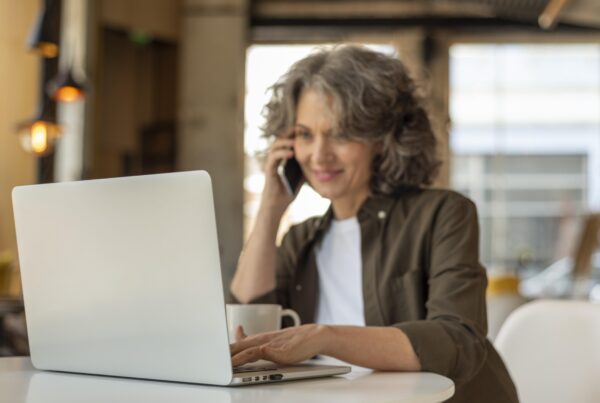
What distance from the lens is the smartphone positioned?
231cm

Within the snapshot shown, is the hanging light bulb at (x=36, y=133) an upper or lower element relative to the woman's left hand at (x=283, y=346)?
upper

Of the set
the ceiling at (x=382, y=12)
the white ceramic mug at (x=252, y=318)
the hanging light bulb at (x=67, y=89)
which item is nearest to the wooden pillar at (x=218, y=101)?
the ceiling at (x=382, y=12)

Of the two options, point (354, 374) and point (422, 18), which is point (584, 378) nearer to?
point (354, 374)

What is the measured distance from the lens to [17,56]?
6.43 metres

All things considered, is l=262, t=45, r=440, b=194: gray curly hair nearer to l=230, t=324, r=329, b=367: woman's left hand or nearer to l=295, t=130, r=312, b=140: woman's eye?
l=295, t=130, r=312, b=140: woman's eye

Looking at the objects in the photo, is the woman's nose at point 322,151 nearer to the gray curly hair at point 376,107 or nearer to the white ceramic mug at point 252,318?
the gray curly hair at point 376,107

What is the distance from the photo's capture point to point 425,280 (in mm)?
2074

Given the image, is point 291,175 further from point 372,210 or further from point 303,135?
point 372,210

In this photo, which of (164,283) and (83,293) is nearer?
(164,283)

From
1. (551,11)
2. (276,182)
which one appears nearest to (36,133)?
(276,182)

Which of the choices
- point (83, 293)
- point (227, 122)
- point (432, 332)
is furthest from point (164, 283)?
point (227, 122)

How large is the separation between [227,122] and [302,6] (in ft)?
4.57

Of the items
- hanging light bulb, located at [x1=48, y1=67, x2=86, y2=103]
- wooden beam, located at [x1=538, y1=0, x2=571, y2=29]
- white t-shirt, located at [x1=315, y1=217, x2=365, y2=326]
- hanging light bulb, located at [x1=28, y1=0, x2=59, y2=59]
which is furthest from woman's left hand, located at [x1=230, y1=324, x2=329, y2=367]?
wooden beam, located at [x1=538, y1=0, x2=571, y2=29]

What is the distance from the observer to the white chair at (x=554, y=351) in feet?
6.69
